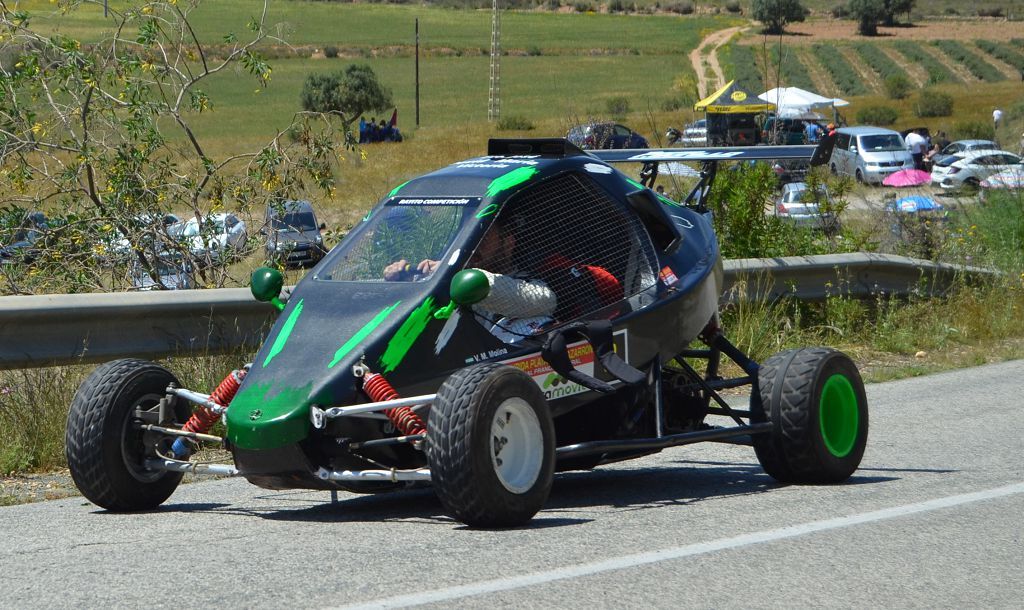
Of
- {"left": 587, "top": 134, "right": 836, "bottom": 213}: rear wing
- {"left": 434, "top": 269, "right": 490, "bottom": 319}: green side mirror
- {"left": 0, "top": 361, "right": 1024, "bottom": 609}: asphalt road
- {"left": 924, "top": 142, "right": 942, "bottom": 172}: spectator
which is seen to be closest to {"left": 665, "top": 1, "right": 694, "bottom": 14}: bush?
{"left": 924, "top": 142, "right": 942, "bottom": 172}: spectator

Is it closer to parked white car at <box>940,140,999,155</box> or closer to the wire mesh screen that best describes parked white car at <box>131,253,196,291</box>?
the wire mesh screen

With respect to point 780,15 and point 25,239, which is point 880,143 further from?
point 25,239

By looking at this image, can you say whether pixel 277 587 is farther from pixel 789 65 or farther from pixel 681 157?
pixel 789 65

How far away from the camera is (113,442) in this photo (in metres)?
6.53

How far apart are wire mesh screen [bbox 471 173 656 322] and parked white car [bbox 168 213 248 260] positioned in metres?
4.49

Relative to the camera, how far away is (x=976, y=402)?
33.4 ft

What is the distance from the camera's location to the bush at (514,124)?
59.1 meters

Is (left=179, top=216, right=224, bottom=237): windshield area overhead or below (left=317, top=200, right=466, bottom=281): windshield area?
below

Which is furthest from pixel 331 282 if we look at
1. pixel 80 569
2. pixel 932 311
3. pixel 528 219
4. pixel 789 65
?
pixel 789 65

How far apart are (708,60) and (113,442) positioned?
88.6 metres

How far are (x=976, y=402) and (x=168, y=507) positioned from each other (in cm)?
608

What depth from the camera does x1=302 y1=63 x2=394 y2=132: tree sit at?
212ft

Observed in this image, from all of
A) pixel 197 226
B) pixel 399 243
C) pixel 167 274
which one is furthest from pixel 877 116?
pixel 399 243

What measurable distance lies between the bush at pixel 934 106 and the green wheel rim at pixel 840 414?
64106 mm
